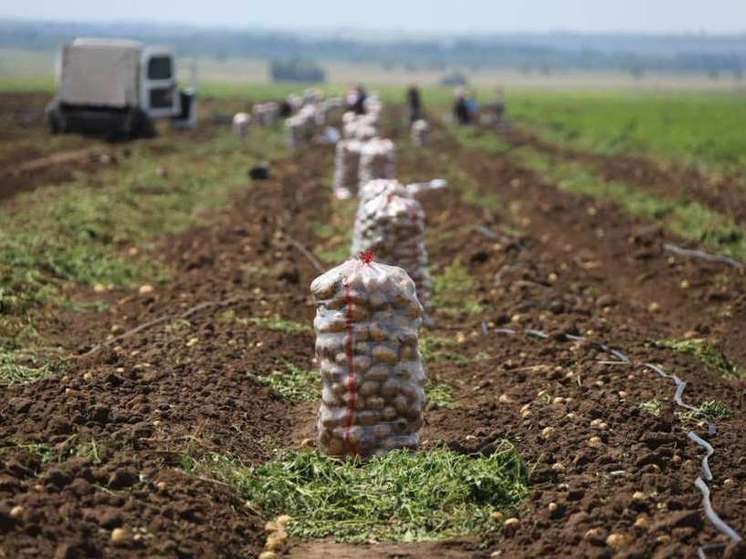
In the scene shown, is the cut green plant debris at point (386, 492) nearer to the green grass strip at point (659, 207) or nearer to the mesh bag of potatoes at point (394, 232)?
the mesh bag of potatoes at point (394, 232)

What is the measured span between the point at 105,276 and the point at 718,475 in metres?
8.29

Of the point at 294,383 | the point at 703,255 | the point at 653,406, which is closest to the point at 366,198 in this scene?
the point at 294,383

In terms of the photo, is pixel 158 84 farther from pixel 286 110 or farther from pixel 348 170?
pixel 286 110

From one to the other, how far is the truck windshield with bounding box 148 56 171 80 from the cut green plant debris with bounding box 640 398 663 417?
26.8 m

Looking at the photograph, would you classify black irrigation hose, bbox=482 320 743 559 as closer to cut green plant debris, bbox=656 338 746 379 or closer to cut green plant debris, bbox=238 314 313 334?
cut green plant debris, bbox=656 338 746 379

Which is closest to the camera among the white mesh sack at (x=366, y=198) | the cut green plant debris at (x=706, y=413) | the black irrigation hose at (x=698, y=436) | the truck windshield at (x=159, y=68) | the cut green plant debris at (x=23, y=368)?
the black irrigation hose at (x=698, y=436)

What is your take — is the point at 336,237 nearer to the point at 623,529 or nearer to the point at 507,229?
the point at 507,229

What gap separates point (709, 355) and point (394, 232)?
2807 millimetres

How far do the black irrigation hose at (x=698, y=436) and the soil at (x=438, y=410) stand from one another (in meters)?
0.05

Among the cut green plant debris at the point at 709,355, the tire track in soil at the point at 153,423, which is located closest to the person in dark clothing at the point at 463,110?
the tire track in soil at the point at 153,423

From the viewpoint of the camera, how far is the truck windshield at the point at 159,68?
3388 centimetres

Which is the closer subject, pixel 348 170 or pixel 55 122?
pixel 348 170

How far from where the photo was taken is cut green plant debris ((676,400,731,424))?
27.5ft

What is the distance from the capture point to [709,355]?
10961mm
